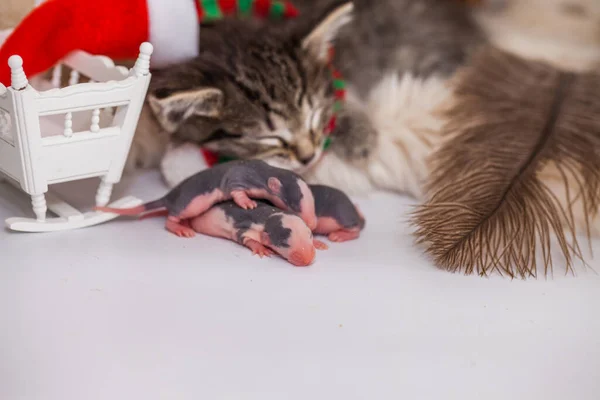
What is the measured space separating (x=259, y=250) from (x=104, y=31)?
0.49 metres

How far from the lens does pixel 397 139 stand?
1.46 m

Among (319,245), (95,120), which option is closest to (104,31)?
(95,120)

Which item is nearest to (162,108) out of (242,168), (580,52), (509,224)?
(242,168)

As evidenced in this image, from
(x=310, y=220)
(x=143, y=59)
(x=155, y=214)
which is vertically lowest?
(x=155, y=214)

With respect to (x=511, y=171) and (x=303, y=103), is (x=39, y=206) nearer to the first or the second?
(x=303, y=103)

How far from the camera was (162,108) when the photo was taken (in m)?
1.26

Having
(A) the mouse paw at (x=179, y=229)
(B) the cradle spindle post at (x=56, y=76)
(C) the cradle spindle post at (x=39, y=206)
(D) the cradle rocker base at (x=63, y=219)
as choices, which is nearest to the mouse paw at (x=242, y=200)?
(A) the mouse paw at (x=179, y=229)

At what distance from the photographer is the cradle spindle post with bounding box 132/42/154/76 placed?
1107mm

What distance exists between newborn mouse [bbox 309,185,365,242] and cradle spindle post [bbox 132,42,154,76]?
351 mm

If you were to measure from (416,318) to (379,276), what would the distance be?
0.41ft

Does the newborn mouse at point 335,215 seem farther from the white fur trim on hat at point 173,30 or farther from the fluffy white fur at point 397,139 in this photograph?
the white fur trim on hat at point 173,30

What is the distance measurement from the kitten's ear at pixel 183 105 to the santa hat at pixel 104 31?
13cm

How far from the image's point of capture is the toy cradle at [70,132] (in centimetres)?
105

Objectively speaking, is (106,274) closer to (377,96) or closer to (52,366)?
(52,366)
